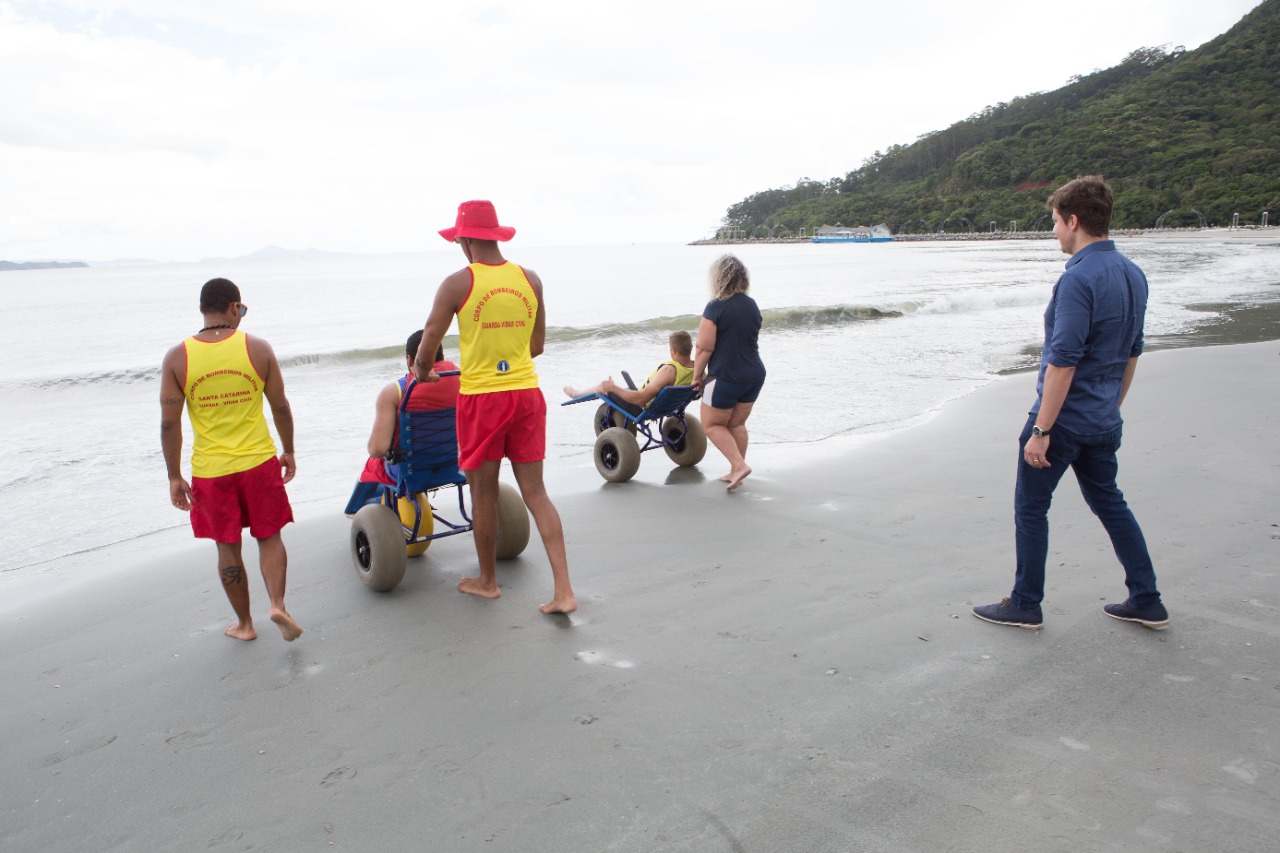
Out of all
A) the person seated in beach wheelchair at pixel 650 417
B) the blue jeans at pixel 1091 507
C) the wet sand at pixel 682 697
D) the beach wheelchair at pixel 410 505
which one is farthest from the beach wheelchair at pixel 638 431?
the blue jeans at pixel 1091 507

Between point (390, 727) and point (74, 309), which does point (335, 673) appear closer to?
point (390, 727)

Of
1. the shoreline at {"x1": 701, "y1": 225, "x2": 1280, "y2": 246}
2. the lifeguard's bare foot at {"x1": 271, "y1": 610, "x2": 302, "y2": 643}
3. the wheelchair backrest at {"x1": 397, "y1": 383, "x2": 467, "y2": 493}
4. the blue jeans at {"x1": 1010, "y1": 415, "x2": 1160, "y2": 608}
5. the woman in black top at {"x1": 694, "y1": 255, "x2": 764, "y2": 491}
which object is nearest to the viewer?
the blue jeans at {"x1": 1010, "y1": 415, "x2": 1160, "y2": 608}

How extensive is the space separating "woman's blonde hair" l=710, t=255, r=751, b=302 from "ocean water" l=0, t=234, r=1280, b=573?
1541 mm

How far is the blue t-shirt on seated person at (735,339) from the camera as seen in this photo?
659 centimetres

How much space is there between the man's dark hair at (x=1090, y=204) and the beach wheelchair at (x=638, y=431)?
12.1 ft

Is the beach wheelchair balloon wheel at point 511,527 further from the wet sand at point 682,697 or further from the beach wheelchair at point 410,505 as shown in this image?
the wet sand at point 682,697

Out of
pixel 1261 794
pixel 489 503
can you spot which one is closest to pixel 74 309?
pixel 489 503

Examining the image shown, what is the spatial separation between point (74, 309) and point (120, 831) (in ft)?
162

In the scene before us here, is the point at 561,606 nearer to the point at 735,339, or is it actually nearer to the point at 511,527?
the point at 511,527

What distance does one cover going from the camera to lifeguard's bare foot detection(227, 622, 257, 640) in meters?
3.97

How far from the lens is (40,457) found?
898 cm

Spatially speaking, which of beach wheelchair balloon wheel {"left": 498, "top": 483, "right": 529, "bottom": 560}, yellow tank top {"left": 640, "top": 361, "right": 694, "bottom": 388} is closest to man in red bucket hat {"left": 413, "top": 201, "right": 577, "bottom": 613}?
beach wheelchair balloon wheel {"left": 498, "top": 483, "right": 529, "bottom": 560}

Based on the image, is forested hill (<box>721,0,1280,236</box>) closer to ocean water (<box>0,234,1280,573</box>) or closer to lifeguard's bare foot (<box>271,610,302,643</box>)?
ocean water (<box>0,234,1280,573</box>)

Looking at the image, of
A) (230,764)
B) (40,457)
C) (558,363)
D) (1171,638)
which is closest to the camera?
(230,764)
